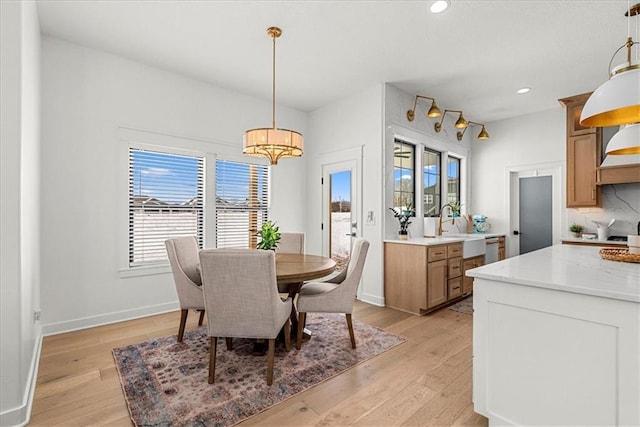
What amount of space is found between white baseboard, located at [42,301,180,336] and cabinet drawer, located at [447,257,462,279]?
11.8 feet

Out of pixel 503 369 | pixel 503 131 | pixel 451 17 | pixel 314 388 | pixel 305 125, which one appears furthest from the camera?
pixel 503 131

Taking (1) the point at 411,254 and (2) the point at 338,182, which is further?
(2) the point at 338,182

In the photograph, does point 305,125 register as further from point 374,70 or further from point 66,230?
point 66,230

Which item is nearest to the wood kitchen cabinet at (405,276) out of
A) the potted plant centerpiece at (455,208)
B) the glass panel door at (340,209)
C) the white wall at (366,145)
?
the white wall at (366,145)

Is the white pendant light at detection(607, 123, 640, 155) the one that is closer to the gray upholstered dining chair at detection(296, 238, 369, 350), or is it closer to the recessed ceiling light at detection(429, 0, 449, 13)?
the recessed ceiling light at detection(429, 0, 449, 13)

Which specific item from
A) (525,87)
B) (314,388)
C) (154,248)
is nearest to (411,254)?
(314,388)

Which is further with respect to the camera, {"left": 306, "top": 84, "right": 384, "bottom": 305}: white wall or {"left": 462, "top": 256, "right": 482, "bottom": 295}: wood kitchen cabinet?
{"left": 462, "top": 256, "right": 482, "bottom": 295}: wood kitchen cabinet

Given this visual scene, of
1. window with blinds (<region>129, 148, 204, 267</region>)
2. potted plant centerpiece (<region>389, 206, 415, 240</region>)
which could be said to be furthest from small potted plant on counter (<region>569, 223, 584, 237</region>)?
window with blinds (<region>129, 148, 204, 267</region>)

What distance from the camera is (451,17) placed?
2.78 meters

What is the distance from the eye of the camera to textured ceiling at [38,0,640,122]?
2.68 meters

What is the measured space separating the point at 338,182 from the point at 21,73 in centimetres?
368

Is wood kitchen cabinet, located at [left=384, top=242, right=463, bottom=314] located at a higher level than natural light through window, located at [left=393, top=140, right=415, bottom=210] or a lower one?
lower

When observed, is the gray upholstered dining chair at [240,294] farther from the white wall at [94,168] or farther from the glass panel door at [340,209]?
the glass panel door at [340,209]

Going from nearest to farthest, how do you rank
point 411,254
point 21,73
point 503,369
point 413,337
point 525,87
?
point 503,369, point 21,73, point 413,337, point 411,254, point 525,87
